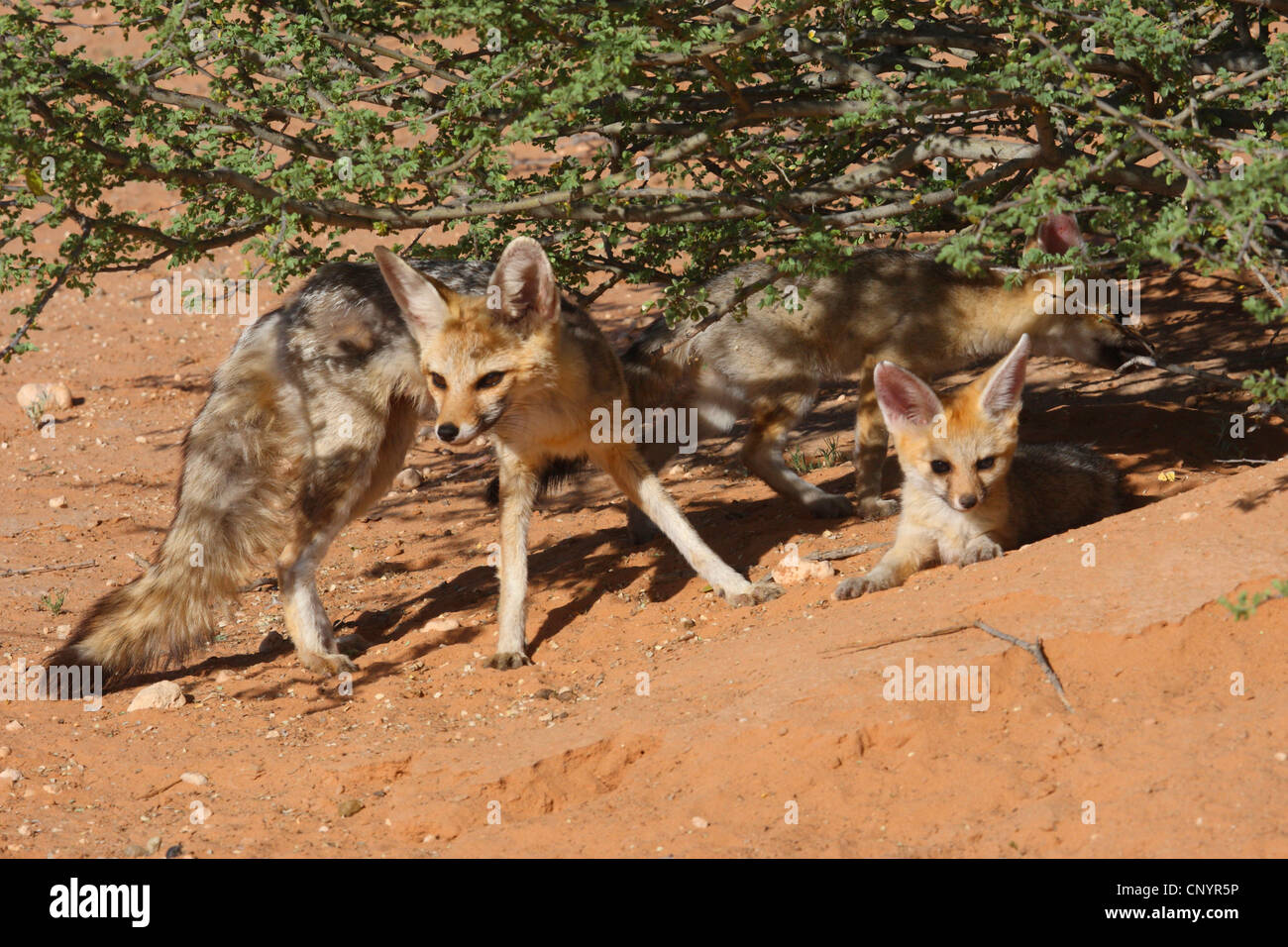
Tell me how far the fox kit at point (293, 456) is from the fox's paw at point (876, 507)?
7.13ft

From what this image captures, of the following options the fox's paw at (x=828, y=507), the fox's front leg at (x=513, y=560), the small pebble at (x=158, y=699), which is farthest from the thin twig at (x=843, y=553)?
the small pebble at (x=158, y=699)

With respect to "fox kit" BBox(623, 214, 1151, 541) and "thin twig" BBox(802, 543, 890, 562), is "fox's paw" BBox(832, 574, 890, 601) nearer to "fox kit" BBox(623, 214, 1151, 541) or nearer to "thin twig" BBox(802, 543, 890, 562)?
"thin twig" BBox(802, 543, 890, 562)

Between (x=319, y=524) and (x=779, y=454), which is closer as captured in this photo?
(x=319, y=524)

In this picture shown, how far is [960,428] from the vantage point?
4.93m

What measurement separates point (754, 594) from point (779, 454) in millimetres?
1347

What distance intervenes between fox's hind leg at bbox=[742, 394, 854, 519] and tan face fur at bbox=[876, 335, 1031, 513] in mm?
1210

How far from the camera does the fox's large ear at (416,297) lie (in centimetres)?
496

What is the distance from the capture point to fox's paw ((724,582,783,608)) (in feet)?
16.8

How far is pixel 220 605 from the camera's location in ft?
17.5

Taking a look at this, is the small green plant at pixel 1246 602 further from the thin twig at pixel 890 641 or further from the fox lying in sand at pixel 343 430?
the fox lying in sand at pixel 343 430

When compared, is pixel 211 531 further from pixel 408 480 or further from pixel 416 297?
pixel 408 480

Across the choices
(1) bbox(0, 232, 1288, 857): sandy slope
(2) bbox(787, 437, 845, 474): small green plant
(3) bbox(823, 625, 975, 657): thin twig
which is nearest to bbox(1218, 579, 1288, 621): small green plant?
(1) bbox(0, 232, 1288, 857): sandy slope

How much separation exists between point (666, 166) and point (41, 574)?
156 inches

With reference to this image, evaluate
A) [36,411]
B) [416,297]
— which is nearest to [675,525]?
[416,297]
